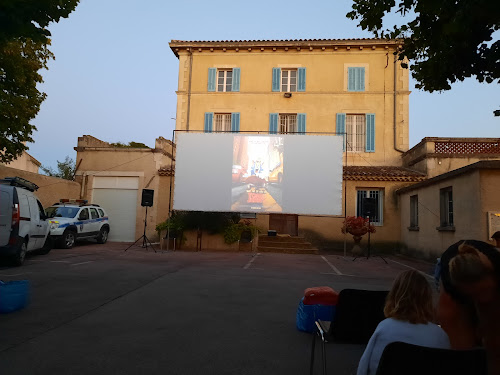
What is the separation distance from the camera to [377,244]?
17.5 m

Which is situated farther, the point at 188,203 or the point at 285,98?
the point at 285,98

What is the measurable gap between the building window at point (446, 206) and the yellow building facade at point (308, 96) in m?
4.99

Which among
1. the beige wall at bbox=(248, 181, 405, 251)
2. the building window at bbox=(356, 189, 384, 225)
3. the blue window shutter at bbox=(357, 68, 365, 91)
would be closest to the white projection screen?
the beige wall at bbox=(248, 181, 405, 251)

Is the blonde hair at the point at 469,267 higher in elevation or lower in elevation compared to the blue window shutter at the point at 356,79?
lower

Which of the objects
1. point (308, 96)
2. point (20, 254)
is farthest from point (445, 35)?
point (308, 96)

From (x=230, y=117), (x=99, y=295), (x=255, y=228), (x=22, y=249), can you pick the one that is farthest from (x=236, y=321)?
(x=230, y=117)

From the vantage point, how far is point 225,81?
2025 cm

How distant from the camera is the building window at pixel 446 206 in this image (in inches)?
500

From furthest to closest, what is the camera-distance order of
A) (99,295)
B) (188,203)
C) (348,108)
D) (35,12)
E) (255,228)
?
(348,108) → (255,228) → (188,203) → (99,295) → (35,12)

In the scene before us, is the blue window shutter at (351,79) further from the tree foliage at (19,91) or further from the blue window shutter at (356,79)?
the tree foliage at (19,91)

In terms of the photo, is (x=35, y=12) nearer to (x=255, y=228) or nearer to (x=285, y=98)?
(x=255, y=228)

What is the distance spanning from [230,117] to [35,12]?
1460cm

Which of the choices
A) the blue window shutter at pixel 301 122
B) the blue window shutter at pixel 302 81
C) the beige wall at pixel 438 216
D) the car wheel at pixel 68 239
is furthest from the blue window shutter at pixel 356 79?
the car wheel at pixel 68 239

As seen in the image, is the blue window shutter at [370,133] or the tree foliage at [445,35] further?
the blue window shutter at [370,133]
